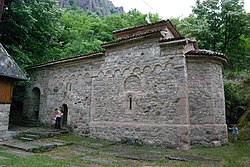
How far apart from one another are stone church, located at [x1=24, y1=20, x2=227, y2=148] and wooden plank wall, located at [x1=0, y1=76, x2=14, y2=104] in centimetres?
309

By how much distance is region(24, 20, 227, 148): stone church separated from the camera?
7.75m

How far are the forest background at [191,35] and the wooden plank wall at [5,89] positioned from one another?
2.17 metres

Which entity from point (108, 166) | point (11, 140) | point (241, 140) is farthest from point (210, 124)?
point (11, 140)

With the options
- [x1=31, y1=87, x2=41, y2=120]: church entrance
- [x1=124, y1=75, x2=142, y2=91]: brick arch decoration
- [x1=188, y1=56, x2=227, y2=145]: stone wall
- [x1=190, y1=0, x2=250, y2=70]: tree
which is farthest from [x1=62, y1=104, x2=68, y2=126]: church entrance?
[x1=190, y1=0, x2=250, y2=70]: tree

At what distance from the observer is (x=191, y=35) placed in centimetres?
1555

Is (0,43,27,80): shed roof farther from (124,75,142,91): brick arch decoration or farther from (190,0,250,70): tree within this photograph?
(190,0,250,70): tree

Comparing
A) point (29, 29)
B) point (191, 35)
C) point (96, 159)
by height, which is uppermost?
point (191, 35)

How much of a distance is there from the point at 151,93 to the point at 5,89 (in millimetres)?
6219

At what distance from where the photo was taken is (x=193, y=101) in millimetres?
8195

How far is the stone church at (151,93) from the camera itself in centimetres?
775

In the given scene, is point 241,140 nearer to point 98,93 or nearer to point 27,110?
point 98,93

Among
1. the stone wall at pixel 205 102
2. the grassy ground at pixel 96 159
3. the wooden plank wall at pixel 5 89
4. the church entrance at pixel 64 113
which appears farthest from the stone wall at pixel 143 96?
the wooden plank wall at pixel 5 89

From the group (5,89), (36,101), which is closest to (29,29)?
(5,89)

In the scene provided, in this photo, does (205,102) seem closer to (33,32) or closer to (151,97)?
(151,97)
